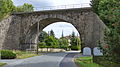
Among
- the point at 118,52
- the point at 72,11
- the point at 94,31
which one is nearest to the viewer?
the point at 118,52

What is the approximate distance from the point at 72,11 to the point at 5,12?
16.7 meters

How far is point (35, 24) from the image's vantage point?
46281mm

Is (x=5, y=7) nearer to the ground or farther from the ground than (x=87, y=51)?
farther from the ground

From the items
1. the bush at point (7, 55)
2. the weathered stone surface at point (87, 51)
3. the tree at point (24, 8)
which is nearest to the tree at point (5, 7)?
the tree at point (24, 8)

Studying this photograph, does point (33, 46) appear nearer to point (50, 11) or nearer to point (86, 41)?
point (50, 11)

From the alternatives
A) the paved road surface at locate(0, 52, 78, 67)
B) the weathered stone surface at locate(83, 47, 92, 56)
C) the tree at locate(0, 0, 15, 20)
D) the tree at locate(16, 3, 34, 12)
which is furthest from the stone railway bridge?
the paved road surface at locate(0, 52, 78, 67)

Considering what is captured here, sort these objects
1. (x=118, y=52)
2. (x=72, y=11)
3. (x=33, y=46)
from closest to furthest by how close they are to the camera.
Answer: (x=118, y=52), (x=72, y=11), (x=33, y=46)

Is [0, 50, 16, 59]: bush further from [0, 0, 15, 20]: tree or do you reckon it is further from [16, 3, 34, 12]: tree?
[16, 3, 34, 12]: tree

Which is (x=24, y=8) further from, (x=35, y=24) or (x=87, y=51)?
(x=87, y=51)

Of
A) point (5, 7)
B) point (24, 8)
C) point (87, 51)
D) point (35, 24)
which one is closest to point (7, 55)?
point (87, 51)

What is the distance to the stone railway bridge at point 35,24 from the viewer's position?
131ft

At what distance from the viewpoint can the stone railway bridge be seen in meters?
39.9

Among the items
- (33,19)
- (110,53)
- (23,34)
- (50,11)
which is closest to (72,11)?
(50,11)

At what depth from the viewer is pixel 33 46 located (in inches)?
1941
